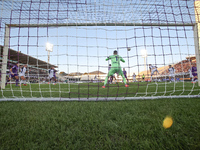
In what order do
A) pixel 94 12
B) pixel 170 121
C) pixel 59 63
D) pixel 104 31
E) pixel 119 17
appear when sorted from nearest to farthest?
1. pixel 170 121
2. pixel 59 63
3. pixel 104 31
4. pixel 94 12
5. pixel 119 17

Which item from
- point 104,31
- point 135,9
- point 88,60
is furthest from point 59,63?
point 135,9

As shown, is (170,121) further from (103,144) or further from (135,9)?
(135,9)

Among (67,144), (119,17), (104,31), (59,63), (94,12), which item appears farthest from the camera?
(119,17)

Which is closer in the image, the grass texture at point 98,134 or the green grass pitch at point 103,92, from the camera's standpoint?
the grass texture at point 98,134

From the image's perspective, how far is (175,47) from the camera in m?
3.12

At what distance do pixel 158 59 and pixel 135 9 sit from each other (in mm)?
1993

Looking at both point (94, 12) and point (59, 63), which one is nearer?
point (59, 63)

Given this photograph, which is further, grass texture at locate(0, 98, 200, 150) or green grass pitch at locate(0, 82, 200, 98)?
green grass pitch at locate(0, 82, 200, 98)

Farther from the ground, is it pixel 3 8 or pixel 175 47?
pixel 3 8

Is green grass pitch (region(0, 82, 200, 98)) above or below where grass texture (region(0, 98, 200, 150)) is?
above

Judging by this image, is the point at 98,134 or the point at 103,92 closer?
the point at 98,134

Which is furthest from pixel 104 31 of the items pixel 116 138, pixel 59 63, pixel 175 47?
pixel 116 138

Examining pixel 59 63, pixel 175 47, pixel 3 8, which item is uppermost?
pixel 3 8

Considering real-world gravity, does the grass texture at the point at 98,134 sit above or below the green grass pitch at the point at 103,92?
below
